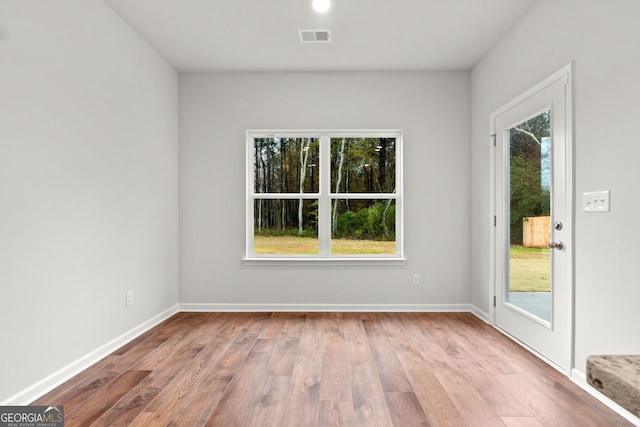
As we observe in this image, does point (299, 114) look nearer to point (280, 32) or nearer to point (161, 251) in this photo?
point (280, 32)

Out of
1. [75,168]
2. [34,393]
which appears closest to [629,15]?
[75,168]

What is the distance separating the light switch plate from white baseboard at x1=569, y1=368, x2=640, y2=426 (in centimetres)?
103

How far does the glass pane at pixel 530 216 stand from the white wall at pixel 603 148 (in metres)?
0.37

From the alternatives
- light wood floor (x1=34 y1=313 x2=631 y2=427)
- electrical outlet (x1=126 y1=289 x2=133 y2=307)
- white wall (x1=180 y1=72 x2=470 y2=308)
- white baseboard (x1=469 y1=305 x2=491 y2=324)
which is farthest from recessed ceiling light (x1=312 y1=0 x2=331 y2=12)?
white baseboard (x1=469 y1=305 x2=491 y2=324)

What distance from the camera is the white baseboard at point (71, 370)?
221cm

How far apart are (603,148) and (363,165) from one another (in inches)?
100

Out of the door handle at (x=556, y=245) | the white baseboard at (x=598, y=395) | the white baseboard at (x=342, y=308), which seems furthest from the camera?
the white baseboard at (x=342, y=308)

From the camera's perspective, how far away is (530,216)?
3.16 m

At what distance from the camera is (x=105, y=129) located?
3043mm

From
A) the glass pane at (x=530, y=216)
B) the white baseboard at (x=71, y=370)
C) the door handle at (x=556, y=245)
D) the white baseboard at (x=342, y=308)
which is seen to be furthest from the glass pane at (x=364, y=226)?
the white baseboard at (x=71, y=370)

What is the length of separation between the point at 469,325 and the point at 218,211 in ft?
9.72

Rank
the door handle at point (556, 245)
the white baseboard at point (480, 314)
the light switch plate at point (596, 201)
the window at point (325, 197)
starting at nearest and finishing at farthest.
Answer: the light switch plate at point (596, 201)
the door handle at point (556, 245)
the white baseboard at point (480, 314)
the window at point (325, 197)

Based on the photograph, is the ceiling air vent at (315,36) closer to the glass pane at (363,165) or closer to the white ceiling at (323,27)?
the white ceiling at (323,27)

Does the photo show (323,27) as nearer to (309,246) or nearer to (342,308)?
(309,246)
